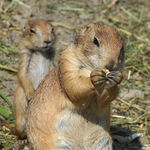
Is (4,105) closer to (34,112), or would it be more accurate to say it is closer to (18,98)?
(18,98)

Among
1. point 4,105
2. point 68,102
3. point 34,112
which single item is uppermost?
point 68,102

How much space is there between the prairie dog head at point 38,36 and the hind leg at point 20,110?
3.85 ft

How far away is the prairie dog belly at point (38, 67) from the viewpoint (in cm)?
704

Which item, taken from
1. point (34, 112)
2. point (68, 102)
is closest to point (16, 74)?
point (34, 112)

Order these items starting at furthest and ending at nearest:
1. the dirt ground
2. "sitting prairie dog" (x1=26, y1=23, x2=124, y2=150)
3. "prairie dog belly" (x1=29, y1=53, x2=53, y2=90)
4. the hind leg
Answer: "prairie dog belly" (x1=29, y1=53, x2=53, y2=90)
the dirt ground
the hind leg
"sitting prairie dog" (x1=26, y1=23, x2=124, y2=150)

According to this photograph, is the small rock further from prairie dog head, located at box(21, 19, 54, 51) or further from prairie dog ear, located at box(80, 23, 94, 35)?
prairie dog ear, located at box(80, 23, 94, 35)

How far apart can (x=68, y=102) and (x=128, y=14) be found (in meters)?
6.72

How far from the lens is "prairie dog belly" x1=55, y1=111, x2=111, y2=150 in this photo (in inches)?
174

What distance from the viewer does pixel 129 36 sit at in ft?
30.2

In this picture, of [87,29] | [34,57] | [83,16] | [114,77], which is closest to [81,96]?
[114,77]

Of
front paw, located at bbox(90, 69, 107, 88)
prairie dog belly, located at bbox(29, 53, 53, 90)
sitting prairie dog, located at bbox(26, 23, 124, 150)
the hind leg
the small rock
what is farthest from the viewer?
the small rock

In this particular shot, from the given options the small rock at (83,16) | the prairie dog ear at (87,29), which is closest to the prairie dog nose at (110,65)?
the prairie dog ear at (87,29)

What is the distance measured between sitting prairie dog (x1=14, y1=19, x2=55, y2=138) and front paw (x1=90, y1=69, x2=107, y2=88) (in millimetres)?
2873

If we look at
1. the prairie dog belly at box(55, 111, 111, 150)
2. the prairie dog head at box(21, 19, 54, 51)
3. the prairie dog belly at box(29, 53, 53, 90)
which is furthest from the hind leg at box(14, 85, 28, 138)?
the prairie dog belly at box(55, 111, 111, 150)
